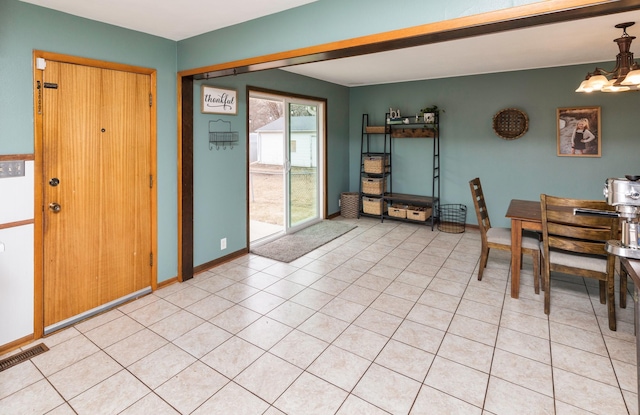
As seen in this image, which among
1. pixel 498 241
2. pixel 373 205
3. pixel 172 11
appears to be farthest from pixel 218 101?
pixel 373 205

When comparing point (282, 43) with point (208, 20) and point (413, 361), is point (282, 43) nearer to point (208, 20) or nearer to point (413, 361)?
point (208, 20)

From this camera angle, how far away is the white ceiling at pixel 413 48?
7.97ft

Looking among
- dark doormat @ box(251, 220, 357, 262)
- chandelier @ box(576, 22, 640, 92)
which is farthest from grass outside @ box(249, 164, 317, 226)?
chandelier @ box(576, 22, 640, 92)

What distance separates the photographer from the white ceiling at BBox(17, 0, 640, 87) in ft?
7.97

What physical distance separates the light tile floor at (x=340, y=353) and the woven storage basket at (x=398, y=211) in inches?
88.0

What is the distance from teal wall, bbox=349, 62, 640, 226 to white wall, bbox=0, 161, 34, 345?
5.10m

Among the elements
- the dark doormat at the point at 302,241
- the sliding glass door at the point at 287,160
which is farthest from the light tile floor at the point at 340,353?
the sliding glass door at the point at 287,160

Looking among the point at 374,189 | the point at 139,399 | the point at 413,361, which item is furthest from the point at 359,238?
the point at 139,399

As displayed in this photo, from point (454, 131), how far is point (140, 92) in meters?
4.46

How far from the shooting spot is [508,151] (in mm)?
5176

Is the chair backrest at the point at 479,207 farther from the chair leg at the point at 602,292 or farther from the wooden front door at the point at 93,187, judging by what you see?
the wooden front door at the point at 93,187

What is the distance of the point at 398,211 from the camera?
5.90m

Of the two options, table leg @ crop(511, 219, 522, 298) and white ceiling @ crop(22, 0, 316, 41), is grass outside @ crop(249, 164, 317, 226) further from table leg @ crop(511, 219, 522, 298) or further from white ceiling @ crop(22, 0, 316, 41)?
table leg @ crop(511, 219, 522, 298)

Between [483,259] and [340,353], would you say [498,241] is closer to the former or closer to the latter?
[483,259]
